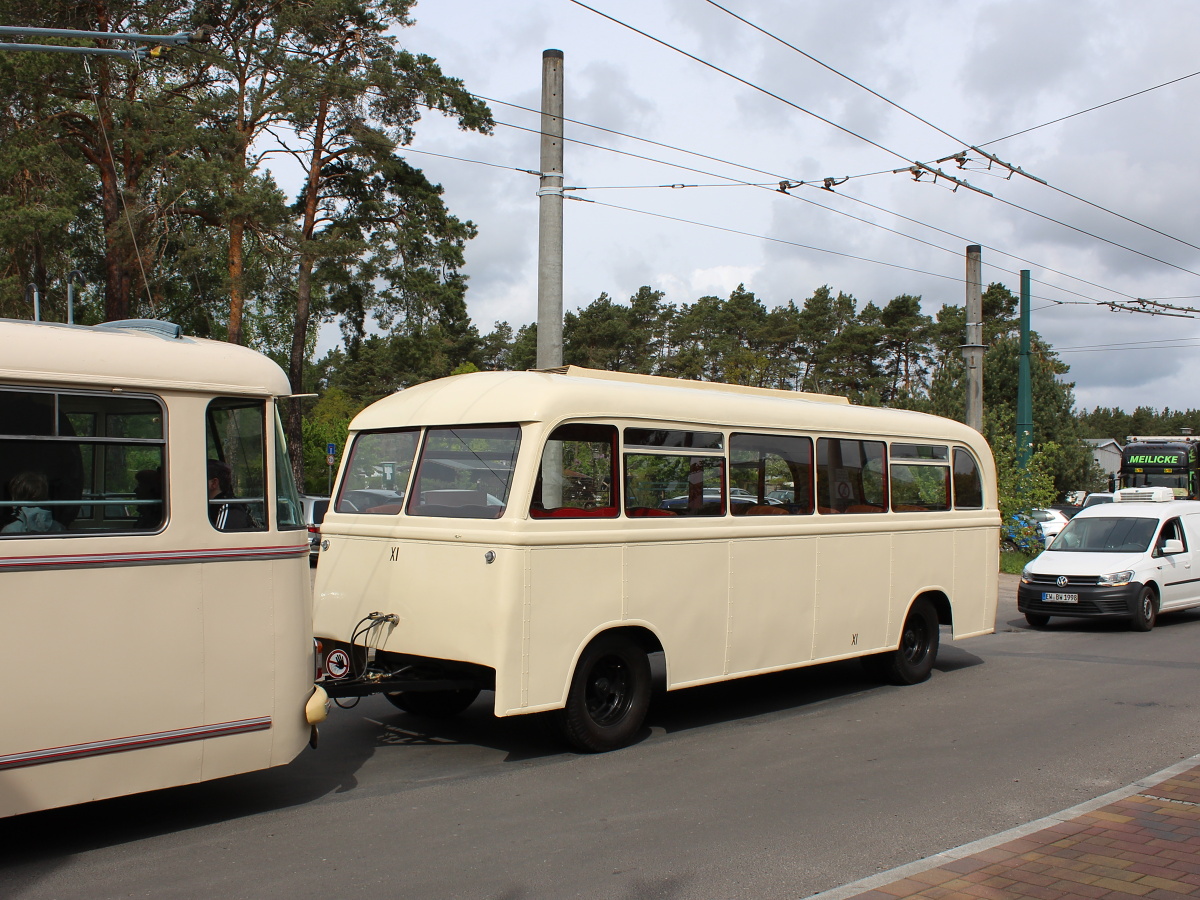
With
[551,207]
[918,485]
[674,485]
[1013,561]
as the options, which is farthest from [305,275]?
[674,485]

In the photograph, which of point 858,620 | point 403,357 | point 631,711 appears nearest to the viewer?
point 631,711

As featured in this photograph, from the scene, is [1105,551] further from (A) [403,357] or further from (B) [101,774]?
(A) [403,357]

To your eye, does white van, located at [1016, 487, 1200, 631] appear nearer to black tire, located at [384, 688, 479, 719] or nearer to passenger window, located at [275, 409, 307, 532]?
black tire, located at [384, 688, 479, 719]

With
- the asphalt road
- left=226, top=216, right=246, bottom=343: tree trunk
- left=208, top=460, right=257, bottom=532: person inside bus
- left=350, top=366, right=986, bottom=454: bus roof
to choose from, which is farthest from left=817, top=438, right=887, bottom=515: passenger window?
left=226, top=216, right=246, bottom=343: tree trunk

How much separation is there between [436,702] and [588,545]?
2.32m

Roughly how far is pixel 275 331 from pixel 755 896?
56.0 metres

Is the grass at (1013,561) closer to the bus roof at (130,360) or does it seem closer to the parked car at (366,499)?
the parked car at (366,499)

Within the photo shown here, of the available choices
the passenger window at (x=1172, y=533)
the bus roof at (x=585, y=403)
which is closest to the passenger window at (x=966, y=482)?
the bus roof at (x=585, y=403)

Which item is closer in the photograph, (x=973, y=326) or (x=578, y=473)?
(x=578, y=473)

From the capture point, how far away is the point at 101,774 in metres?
5.53

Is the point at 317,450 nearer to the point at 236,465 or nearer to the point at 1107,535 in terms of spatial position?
the point at 1107,535

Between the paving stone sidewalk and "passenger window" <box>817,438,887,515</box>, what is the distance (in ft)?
13.1

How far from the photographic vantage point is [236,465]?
612 centimetres

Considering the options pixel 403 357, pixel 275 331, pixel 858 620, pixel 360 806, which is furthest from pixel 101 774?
pixel 275 331
